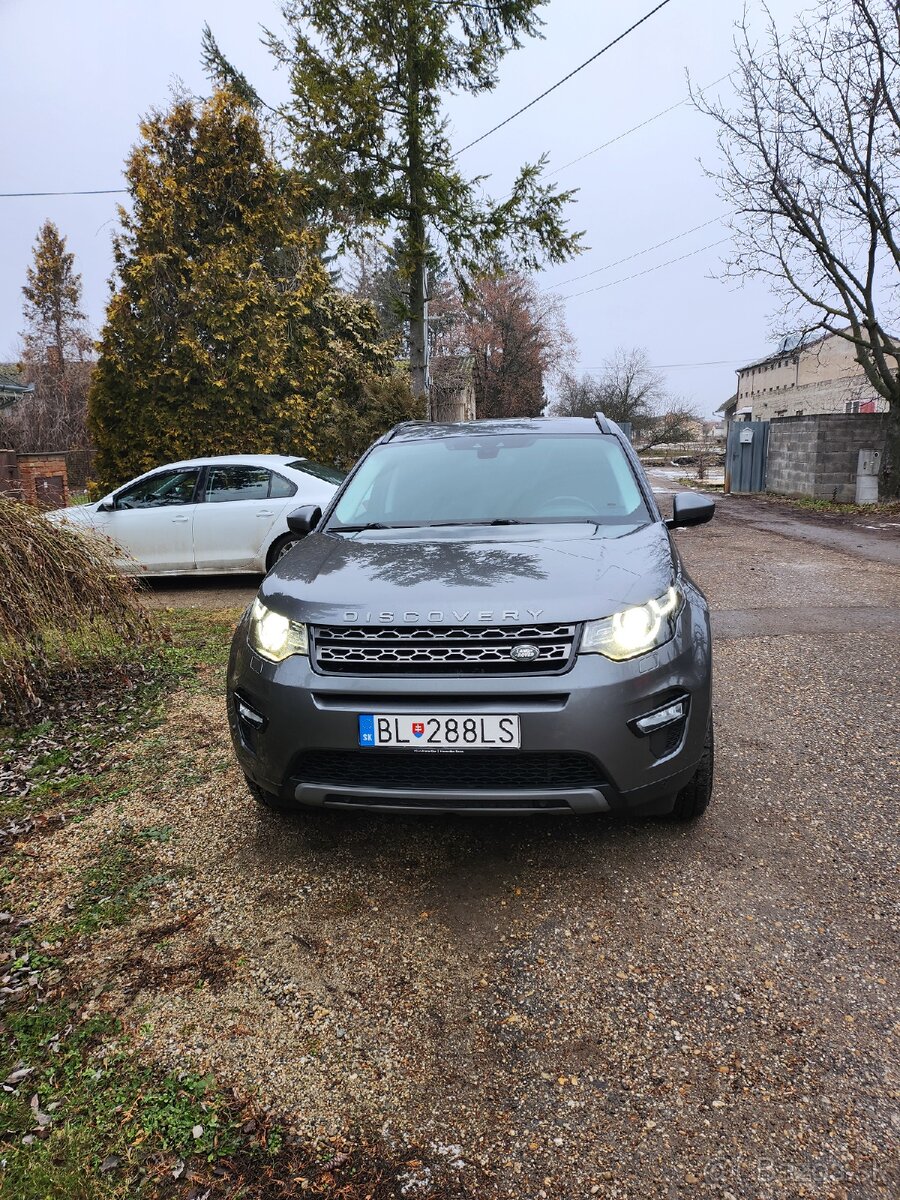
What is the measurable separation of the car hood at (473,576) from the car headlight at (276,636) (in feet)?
0.13

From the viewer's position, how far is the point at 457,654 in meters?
2.33

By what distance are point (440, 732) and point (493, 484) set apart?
1644mm

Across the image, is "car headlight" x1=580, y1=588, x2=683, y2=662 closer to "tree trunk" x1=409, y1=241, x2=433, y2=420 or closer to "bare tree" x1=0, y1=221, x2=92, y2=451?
"tree trunk" x1=409, y1=241, x2=433, y2=420

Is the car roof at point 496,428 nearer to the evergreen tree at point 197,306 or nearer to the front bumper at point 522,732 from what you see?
the front bumper at point 522,732

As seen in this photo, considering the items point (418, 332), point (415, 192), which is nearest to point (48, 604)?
point (418, 332)

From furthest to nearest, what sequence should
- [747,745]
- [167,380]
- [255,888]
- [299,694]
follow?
[167,380] → [747,745] → [255,888] → [299,694]

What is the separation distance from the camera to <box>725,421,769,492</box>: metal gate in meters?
20.0

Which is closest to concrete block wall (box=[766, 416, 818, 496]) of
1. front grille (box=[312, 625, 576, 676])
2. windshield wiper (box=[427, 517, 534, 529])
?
windshield wiper (box=[427, 517, 534, 529])

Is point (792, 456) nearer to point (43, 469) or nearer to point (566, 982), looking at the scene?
point (43, 469)

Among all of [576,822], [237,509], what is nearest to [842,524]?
[237,509]

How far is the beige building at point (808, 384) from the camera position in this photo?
3169 centimetres

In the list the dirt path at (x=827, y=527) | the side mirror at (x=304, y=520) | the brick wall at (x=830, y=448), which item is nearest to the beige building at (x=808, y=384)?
the brick wall at (x=830, y=448)

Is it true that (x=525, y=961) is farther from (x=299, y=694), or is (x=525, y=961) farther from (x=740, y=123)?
(x=740, y=123)

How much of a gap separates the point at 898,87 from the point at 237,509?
14542 millimetres
